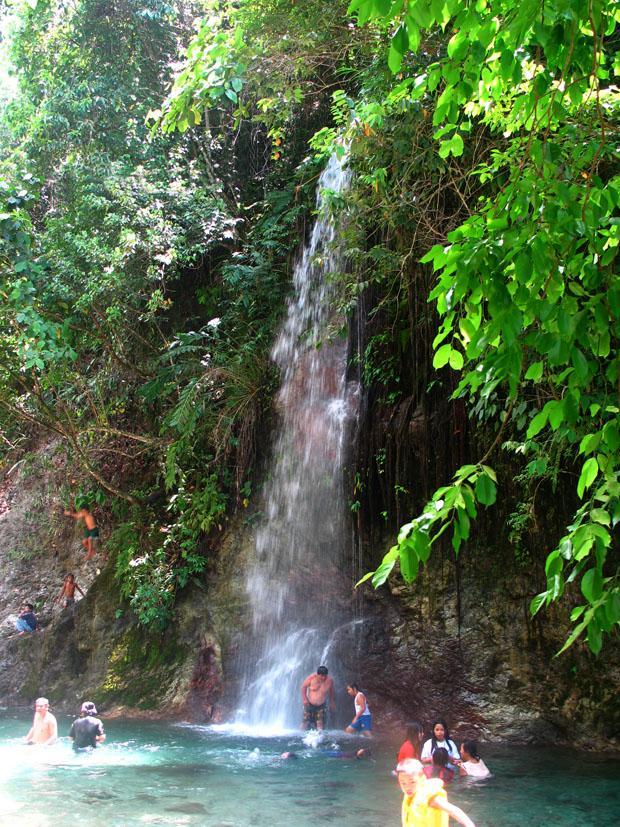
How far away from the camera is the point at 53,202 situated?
13539 millimetres

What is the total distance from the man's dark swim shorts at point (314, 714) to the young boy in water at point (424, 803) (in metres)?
5.03

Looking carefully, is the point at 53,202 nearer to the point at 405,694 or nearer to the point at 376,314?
the point at 376,314

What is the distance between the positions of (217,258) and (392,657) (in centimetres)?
762

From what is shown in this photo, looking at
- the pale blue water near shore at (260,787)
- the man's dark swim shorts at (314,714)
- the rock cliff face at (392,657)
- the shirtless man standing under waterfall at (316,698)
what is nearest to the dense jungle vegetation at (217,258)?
the rock cliff face at (392,657)

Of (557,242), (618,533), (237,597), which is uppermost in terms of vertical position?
(557,242)

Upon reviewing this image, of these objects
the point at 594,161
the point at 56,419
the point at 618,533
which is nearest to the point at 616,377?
the point at 594,161

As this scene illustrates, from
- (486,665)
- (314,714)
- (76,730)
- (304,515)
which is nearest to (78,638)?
(76,730)

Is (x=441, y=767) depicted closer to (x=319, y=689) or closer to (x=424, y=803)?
(x=319, y=689)

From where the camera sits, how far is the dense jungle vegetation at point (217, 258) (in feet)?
28.7

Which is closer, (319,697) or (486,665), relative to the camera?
(486,665)

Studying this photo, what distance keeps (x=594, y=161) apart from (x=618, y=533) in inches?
236

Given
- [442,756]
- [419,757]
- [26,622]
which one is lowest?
[419,757]

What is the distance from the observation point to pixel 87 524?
1417 centimetres

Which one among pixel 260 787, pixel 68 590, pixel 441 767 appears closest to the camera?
pixel 260 787
